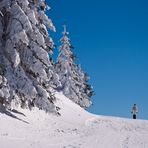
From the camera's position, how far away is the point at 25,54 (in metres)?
26.6

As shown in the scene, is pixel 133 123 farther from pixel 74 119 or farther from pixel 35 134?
pixel 35 134

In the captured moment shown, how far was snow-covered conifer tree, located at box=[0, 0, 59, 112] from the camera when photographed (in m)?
25.0

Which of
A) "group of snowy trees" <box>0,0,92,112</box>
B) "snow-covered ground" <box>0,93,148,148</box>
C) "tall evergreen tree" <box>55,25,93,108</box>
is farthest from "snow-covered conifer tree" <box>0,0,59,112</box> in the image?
"tall evergreen tree" <box>55,25,93,108</box>

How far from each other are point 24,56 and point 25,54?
15 centimetres

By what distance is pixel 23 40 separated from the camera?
24922 mm

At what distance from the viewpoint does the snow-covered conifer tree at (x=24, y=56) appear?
25047 millimetres

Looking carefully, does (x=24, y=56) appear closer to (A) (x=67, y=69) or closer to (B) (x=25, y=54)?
(B) (x=25, y=54)

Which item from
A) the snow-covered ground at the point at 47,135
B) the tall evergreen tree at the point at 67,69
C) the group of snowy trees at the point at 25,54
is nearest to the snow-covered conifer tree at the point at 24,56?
the group of snowy trees at the point at 25,54

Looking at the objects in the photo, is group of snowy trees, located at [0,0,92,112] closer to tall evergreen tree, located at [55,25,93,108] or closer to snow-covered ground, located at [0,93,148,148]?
snow-covered ground, located at [0,93,148,148]

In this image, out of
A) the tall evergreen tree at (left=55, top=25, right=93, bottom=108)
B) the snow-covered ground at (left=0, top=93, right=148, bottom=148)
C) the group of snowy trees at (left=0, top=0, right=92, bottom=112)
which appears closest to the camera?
the snow-covered ground at (left=0, top=93, right=148, bottom=148)

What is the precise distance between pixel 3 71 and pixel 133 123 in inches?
537

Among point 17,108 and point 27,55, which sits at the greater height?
point 27,55

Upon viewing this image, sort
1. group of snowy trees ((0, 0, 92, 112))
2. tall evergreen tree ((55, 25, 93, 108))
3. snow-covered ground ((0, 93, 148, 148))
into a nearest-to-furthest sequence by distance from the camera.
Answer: snow-covered ground ((0, 93, 148, 148))
group of snowy trees ((0, 0, 92, 112))
tall evergreen tree ((55, 25, 93, 108))

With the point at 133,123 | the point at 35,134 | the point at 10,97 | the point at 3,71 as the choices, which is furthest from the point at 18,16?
the point at 133,123
